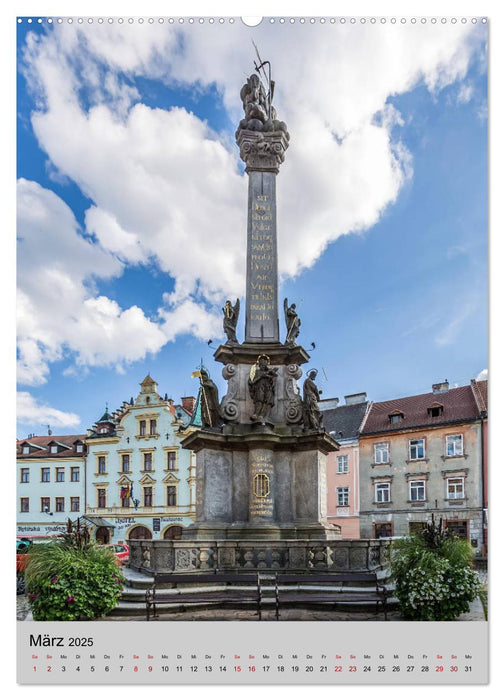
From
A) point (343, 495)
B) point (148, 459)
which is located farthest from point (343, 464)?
point (148, 459)

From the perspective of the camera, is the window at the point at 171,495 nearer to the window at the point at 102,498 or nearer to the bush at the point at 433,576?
the window at the point at 102,498

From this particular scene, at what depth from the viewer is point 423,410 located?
36.6m

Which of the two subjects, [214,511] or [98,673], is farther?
[214,511]

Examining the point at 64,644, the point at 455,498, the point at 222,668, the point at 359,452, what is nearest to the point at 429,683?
the point at 222,668

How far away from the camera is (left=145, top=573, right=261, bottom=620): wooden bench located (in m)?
9.63

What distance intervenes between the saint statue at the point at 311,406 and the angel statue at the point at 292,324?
1.05 m

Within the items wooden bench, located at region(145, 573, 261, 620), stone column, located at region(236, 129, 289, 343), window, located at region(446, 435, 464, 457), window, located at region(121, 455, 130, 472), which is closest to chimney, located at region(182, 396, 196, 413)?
window, located at region(121, 455, 130, 472)

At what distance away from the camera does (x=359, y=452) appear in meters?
40.0

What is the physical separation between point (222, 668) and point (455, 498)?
87.8 feet

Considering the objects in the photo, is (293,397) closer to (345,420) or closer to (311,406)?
(311,406)

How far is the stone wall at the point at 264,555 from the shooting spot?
11992mm

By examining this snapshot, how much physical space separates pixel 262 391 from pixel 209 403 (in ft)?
3.98

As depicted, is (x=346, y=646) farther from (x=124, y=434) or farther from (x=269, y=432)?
(x=124, y=434)

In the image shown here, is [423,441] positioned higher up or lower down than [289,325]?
lower down
